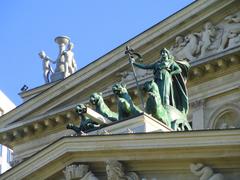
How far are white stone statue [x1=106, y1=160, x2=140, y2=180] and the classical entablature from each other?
13721mm

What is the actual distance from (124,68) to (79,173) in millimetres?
17535

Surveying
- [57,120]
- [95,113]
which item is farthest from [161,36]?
[95,113]

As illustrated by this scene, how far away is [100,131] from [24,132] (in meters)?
18.5

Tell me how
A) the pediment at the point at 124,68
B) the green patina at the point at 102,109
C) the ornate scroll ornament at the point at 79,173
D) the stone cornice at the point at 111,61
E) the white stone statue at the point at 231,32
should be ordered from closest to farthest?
1. the ornate scroll ornament at the point at 79,173
2. the green patina at the point at 102,109
3. the white stone statue at the point at 231,32
4. the pediment at the point at 124,68
5. the stone cornice at the point at 111,61

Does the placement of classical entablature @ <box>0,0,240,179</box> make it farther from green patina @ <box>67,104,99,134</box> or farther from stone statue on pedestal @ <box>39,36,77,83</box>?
green patina @ <box>67,104,99,134</box>

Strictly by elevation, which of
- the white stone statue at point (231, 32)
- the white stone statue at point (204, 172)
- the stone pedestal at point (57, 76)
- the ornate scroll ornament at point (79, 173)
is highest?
the stone pedestal at point (57, 76)

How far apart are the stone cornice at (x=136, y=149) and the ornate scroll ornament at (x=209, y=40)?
48.3ft

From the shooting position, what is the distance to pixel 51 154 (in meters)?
19.1

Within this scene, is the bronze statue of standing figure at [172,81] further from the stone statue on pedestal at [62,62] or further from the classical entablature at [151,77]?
the stone statue on pedestal at [62,62]

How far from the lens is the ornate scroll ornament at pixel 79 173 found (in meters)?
18.7

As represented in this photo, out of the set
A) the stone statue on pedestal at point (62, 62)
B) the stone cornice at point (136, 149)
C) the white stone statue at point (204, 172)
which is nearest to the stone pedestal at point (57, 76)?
the stone statue on pedestal at point (62, 62)

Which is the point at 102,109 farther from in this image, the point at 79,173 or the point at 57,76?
the point at 57,76

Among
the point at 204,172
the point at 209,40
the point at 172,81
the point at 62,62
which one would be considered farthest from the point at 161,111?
the point at 62,62

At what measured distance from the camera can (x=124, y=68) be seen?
36125mm
